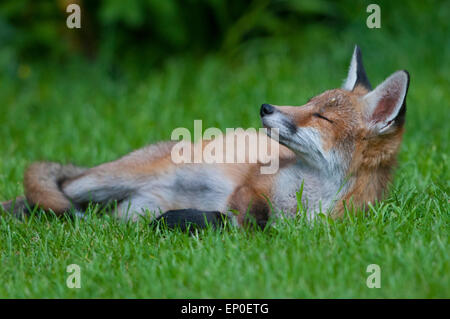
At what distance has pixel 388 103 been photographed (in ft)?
14.5

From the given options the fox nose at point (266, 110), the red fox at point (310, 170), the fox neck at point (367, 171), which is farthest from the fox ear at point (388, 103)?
the fox nose at point (266, 110)

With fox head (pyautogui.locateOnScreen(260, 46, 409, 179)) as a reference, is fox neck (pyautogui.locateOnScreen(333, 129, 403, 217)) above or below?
below

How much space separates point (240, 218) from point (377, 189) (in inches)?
39.9

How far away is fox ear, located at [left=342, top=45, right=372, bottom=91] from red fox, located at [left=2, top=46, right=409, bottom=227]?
1cm

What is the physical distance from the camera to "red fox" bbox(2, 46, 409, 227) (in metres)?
4.31

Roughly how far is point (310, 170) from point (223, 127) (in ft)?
10.2

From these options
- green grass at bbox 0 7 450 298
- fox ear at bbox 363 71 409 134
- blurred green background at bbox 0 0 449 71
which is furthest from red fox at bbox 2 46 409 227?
blurred green background at bbox 0 0 449 71

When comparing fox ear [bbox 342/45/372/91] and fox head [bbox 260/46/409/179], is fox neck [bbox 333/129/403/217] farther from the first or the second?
fox ear [bbox 342/45/372/91]

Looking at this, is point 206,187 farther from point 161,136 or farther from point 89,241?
point 161,136

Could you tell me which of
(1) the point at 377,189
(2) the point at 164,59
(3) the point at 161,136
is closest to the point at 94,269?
(1) the point at 377,189

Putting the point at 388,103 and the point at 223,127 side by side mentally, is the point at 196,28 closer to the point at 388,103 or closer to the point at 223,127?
the point at 223,127

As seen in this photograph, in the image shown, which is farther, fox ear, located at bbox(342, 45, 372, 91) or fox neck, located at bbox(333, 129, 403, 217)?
fox ear, located at bbox(342, 45, 372, 91)

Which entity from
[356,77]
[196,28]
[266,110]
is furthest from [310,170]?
[196,28]

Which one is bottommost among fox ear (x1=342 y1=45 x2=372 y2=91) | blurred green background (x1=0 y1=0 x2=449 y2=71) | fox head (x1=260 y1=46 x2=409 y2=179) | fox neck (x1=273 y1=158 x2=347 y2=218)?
fox neck (x1=273 y1=158 x2=347 y2=218)
